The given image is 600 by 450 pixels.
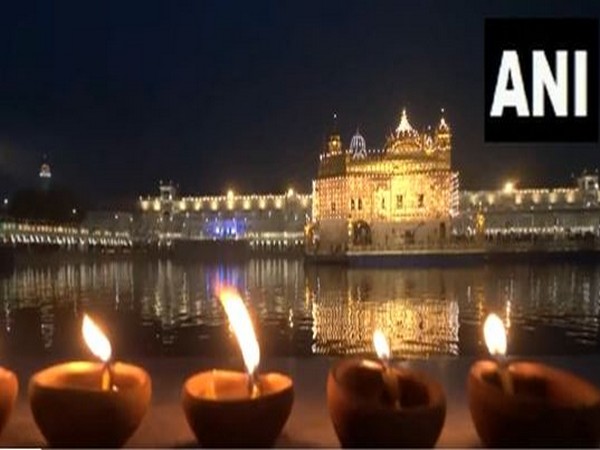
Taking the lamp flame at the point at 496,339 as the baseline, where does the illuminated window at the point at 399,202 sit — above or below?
above

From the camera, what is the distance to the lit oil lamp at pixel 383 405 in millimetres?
2840

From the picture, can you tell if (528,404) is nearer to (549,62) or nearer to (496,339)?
(496,339)

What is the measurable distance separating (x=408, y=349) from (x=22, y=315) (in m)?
7.03

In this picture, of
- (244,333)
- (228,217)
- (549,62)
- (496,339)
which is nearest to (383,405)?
(496,339)

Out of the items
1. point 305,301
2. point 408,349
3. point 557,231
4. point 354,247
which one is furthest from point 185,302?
point 557,231

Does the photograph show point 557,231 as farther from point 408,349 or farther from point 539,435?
point 539,435

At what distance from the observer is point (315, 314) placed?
37.3 ft

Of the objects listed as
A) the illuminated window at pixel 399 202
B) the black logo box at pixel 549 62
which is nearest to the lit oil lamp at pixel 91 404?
the black logo box at pixel 549 62

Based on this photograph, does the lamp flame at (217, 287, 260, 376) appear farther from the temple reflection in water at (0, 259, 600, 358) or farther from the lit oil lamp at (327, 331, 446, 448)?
the temple reflection in water at (0, 259, 600, 358)

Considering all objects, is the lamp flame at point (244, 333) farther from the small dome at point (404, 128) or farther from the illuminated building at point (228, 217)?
the illuminated building at point (228, 217)

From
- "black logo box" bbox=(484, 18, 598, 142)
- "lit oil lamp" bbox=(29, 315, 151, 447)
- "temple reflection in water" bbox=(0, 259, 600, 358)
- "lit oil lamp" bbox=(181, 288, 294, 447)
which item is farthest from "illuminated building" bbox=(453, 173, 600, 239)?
"lit oil lamp" bbox=(29, 315, 151, 447)

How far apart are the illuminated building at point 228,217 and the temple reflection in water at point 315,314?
39197 mm

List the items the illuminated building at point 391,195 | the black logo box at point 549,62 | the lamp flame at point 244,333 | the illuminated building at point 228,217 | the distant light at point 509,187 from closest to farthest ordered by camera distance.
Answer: the lamp flame at point 244,333, the black logo box at point 549,62, the illuminated building at point 391,195, the distant light at point 509,187, the illuminated building at point 228,217

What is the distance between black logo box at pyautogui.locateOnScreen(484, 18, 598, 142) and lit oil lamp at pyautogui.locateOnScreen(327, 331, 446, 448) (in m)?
1.73
